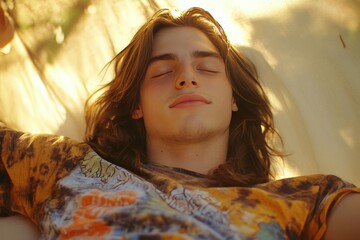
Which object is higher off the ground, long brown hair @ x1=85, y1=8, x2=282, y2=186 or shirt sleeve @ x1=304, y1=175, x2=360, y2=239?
long brown hair @ x1=85, y1=8, x2=282, y2=186

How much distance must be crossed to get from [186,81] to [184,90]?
1.0 inches

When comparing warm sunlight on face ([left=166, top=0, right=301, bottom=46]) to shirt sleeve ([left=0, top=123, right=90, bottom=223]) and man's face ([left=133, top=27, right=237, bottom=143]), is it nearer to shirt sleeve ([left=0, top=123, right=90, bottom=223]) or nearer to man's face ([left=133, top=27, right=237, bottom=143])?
man's face ([left=133, top=27, right=237, bottom=143])

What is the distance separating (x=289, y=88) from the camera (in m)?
1.59

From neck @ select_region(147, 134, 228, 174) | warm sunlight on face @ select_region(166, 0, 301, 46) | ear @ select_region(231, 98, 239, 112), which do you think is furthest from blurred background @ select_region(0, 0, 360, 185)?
neck @ select_region(147, 134, 228, 174)

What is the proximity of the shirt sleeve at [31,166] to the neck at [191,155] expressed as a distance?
0.72 feet

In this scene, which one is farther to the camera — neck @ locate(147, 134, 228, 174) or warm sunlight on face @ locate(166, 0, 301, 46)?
warm sunlight on face @ locate(166, 0, 301, 46)

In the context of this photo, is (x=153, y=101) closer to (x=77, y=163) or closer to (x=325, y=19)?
(x=77, y=163)

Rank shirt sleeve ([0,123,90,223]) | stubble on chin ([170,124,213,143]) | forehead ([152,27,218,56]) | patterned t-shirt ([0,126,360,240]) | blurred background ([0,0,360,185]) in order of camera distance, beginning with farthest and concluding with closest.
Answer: blurred background ([0,0,360,185]), forehead ([152,27,218,56]), stubble on chin ([170,124,213,143]), shirt sleeve ([0,123,90,223]), patterned t-shirt ([0,126,360,240])

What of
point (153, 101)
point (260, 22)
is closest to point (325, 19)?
point (260, 22)

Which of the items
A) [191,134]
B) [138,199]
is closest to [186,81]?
[191,134]

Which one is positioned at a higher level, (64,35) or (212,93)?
(64,35)

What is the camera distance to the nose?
51.5 inches

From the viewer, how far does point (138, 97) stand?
149cm

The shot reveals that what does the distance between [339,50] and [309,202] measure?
2.05 ft
